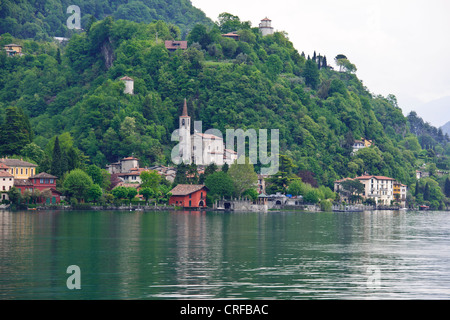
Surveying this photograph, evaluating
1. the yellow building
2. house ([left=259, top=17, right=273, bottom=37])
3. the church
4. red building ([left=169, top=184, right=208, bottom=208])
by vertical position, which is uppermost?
house ([left=259, top=17, right=273, bottom=37])

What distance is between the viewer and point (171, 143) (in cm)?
14825

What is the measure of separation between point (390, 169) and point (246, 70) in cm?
4197

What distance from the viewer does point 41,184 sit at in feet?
342

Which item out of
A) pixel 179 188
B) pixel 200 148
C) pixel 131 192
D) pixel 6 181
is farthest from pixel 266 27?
pixel 6 181

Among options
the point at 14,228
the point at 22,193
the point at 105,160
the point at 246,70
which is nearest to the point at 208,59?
the point at 246,70

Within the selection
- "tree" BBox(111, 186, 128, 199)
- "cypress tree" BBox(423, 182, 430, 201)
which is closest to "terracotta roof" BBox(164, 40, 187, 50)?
"tree" BBox(111, 186, 128, 199)

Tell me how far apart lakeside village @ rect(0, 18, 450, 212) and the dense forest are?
6154mm

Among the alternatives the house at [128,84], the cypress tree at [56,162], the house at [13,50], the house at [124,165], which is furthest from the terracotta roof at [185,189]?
the house at [13,50]

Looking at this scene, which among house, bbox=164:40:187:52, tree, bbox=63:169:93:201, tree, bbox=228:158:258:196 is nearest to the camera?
tree, bbox=63:169:93:201

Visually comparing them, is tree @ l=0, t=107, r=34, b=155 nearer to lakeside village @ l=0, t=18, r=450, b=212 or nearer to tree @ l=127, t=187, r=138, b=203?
lakeside village @ l=0, t=18, r=450, b=212

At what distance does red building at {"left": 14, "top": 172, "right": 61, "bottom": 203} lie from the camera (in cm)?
10344

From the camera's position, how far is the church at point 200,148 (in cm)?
13925

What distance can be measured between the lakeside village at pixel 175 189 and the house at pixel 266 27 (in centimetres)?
5439

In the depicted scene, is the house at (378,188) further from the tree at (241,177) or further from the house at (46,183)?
the house at (46,183)
